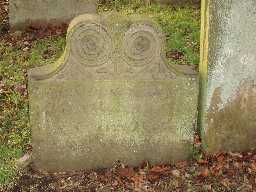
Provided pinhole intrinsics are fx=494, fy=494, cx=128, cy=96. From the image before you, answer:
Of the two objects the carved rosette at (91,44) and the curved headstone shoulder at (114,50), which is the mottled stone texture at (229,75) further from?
the carved rosette at (91,44)

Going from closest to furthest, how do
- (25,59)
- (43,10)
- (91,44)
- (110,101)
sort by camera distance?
(91,44) < (110,101) < (25,59) < (43,10)

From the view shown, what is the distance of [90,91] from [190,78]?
110cm

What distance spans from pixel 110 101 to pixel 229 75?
1.37m

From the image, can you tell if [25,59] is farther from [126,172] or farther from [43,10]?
[126,172]

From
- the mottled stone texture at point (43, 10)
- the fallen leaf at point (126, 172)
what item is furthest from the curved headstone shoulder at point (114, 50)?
the mottled stone texture at point (43, 10)

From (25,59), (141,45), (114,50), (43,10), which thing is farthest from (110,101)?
(43,10)

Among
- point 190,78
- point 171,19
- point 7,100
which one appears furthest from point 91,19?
point 171,19

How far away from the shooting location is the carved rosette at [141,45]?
516 centimetres

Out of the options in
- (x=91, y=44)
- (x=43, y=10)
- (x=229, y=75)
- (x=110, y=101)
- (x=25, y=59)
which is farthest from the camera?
(x=43, y=10)

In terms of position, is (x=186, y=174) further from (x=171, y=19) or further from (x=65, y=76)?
(x=171, y=19)

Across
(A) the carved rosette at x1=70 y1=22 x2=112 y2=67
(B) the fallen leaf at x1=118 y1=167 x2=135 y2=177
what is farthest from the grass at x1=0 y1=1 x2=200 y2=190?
(B) the fallen leaf at x1=118 y1=167 x2=135 y2=177

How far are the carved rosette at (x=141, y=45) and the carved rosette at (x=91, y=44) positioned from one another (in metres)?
0.20

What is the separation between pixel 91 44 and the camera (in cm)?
518

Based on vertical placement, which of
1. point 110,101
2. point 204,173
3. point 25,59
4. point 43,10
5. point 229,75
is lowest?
point 204,173
